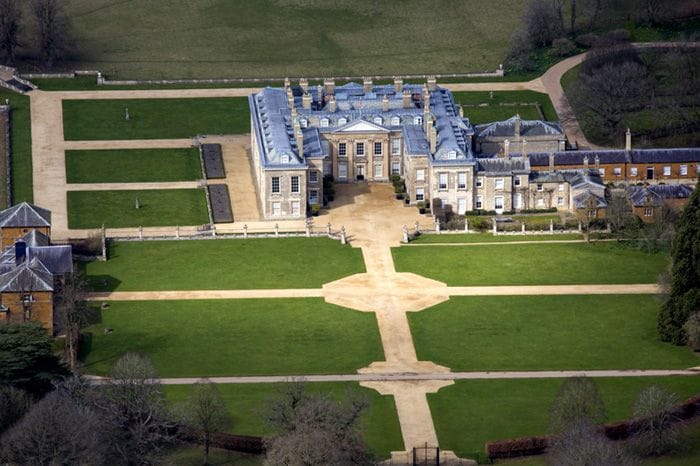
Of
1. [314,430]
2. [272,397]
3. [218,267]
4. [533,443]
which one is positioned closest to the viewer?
[314,430]

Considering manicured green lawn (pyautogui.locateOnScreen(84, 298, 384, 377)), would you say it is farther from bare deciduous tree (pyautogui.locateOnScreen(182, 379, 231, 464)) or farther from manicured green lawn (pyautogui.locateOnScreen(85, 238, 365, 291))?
bare deciduous tree (pyautogui.locateOnScreen(182, 379, 231, 464))

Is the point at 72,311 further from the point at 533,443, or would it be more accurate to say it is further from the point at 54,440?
the point at 533,443

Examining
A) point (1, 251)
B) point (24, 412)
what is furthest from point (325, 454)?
point (1, 251)

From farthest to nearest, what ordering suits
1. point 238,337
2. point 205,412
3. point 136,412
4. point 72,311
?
point 238,337 < point 72,311 < point 136,412 < point 205,412

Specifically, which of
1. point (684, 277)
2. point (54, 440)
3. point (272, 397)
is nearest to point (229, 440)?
point (272, 397)

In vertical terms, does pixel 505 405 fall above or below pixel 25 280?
below

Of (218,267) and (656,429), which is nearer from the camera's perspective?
(656,429)
